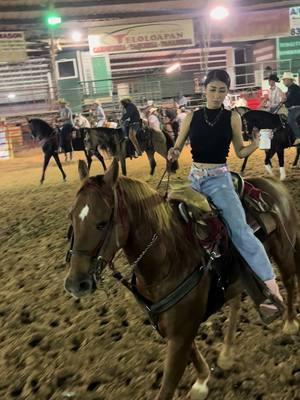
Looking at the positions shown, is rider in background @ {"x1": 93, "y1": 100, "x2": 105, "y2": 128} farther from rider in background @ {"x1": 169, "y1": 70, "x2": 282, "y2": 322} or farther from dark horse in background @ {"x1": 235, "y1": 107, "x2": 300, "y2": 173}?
rider in background @ {"x1": 169, "y1": 70, "x2": 282, "y2": 322}

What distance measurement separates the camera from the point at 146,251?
2.38m

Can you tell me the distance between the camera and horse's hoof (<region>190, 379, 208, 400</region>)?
2842 millimetres

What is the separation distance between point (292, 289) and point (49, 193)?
8276 mm

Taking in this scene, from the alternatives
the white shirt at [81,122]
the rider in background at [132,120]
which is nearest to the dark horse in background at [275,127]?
the rider in background at [132,120]

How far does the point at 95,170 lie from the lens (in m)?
14.5

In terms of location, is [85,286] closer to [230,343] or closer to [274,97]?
[230,343]

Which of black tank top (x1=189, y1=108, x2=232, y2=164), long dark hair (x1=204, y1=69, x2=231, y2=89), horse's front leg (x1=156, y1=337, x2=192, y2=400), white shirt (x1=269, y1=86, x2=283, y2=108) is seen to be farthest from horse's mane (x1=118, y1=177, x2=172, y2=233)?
white shirt (x1=269, y1=86, x2=283, y2=108)

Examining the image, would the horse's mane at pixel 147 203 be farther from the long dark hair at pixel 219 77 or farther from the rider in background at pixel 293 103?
the rider in background at pixel 293 103

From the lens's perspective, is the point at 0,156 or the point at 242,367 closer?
the point at 242,367

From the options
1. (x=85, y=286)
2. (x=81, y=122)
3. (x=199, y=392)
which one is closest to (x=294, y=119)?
(x=199, y=392)

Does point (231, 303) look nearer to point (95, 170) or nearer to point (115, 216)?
point (115, 216)

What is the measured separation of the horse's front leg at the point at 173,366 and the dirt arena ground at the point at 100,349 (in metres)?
0.54

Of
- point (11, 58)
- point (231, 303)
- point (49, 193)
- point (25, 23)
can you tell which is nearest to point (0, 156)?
point (11, 58)

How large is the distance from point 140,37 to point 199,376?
1906cm
